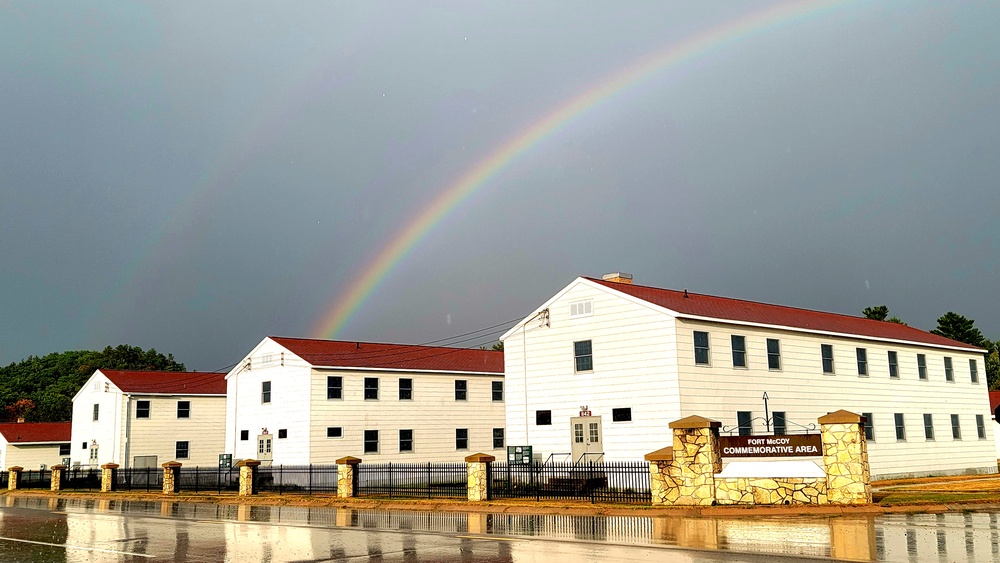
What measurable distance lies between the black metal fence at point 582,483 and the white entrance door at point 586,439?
0.39 m

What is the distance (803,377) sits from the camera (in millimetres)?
35719

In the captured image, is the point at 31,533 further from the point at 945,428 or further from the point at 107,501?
the point at 945,428

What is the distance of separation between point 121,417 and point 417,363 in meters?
20.5

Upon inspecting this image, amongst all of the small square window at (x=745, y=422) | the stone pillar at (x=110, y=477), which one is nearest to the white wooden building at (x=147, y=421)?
the stone pillar at (x=110, y=477)

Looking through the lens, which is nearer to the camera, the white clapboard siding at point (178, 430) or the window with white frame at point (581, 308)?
the window with white frame at point (581, 308)

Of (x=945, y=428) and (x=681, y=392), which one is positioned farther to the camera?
(x=945, y=428)

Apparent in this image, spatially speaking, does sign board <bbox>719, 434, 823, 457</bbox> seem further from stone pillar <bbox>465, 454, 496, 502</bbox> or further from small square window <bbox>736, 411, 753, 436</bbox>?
small square window <bbox>736, 411, 753, 436</bbox>

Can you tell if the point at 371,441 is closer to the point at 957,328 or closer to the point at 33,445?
the point at 33,445

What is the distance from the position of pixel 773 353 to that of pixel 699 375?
199 inches

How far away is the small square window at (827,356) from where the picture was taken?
36.9 metres

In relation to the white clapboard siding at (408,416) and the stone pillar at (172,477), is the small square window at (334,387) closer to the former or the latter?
the white clapboard siding at (408,416)

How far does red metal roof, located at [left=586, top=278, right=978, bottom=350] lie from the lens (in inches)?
1337

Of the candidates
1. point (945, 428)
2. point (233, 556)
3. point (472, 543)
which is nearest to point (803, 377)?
point (945, 428)

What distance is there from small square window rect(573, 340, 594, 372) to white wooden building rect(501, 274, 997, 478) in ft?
0.16
